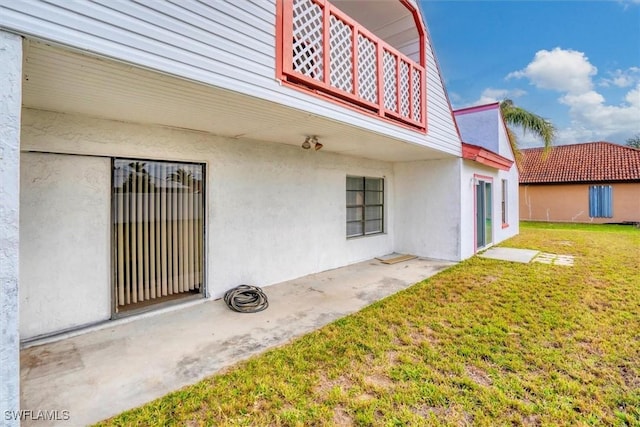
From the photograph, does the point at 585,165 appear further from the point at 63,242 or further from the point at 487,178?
the point at 63,242

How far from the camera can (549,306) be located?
4.73 meters

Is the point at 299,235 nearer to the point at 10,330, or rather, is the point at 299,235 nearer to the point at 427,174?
the point at 427,174

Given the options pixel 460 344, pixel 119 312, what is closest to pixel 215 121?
pixel 119 312

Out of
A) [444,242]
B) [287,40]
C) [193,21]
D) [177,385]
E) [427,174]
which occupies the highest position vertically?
[287,40]

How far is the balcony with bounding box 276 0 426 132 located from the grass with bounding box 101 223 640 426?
320 centimetres

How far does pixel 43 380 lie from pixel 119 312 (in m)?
1.44

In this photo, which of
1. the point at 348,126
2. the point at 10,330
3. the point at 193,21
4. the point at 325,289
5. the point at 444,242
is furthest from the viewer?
the point at 444,242

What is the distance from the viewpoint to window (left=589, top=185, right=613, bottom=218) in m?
17.9

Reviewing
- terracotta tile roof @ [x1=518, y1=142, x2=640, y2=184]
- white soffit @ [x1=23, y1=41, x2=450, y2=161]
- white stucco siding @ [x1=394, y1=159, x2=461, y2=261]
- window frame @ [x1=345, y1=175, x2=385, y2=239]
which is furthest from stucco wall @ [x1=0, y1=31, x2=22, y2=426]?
terracotta tile roof @ [x1=518, y1=142, x2=640, y2=184]

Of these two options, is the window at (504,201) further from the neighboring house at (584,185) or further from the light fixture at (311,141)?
the light fixture at (311,141)

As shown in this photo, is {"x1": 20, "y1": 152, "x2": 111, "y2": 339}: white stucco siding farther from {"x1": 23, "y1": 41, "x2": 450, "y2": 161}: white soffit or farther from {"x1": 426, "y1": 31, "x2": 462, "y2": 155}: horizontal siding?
{"x1": 426, "y1": 31, "x2": 462, "y2": 155}: horizontal siding

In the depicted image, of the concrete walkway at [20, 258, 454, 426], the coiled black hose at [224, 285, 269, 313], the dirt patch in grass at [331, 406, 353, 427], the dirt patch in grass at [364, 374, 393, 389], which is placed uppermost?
the coiled black hose at [224, 285, 269, 313]

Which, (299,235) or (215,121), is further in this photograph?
(299,235)

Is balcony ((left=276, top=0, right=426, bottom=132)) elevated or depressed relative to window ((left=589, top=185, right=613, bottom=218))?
elevated
